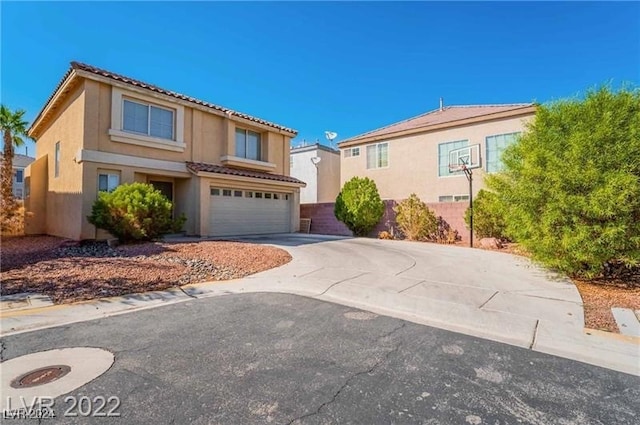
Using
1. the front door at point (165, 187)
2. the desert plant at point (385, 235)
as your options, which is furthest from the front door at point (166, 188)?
the desert plant at point (385, 235)

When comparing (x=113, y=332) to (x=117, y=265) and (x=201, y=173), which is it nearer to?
(x=117, y=265)

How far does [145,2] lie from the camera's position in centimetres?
958

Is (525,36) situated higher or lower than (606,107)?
higher

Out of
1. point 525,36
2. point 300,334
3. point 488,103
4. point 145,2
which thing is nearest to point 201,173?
point 145,2

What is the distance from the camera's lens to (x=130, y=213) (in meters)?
10.6

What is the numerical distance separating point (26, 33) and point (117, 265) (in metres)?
8.29

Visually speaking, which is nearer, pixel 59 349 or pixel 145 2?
pixel 59 349

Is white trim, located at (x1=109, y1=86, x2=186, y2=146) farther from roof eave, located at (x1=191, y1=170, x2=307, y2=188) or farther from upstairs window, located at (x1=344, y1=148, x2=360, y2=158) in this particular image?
upstairs window, located at (x1=344, y1=148, x2=360, y2=158)

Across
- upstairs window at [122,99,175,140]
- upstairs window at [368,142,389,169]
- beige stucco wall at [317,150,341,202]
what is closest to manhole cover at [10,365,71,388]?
upstairs window at [122,99,175,140]

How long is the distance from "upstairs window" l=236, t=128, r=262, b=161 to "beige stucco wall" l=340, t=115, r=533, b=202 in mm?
6942

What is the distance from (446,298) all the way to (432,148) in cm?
1461

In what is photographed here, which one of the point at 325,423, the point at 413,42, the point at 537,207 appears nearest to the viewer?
the point at 325,423

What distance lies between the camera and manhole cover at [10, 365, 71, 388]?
9.66 ft

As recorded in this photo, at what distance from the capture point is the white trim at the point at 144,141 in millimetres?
12422
